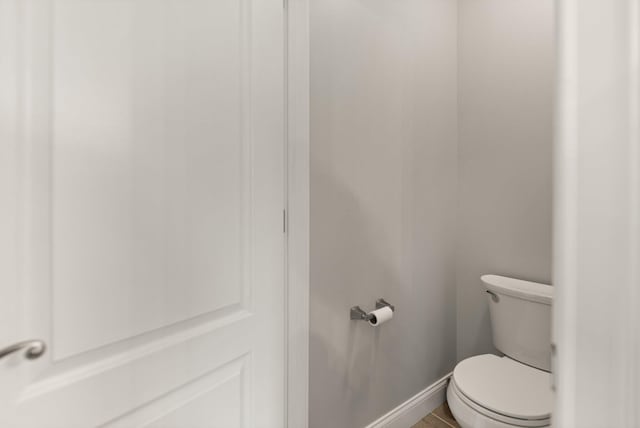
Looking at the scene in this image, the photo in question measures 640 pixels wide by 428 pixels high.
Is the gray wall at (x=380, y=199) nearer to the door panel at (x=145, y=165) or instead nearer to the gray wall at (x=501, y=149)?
the gray wall at (x=501, y=149)

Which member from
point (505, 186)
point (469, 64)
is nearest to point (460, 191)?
point (505, 186)

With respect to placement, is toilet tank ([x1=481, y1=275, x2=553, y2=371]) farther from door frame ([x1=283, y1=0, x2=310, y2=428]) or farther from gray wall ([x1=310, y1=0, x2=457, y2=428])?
door frame ([x1=283, y1=0, x2=310, y2=428])

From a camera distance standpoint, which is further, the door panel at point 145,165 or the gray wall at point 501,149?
the gray wall at point 501,149

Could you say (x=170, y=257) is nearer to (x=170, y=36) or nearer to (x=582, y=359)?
(x=170, y=36)

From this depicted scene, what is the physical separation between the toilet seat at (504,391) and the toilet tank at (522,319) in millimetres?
60

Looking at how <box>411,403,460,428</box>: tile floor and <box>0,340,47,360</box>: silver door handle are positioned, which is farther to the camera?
<box>411,403,460,428</box>: tile floor

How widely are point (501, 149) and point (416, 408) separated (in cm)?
145

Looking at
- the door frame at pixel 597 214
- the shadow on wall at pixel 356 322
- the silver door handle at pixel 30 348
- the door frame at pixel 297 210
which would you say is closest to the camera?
the door frame at pixel 597 214

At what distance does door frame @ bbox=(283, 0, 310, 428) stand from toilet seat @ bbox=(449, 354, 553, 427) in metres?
0.67

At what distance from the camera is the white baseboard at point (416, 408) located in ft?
4.86

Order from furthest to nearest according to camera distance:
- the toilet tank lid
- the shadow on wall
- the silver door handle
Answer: the toilet tank lid
the shadow on wall
the silver door handle

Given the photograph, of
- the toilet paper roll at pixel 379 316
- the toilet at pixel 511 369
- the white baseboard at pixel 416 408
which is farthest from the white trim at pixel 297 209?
the toilet at pixel 511 369

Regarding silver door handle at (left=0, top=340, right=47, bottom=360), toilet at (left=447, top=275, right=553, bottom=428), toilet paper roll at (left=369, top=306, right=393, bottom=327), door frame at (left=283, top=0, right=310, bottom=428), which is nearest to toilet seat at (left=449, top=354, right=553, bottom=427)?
toilet at (left=447, top=275, right=553, bottom=428)

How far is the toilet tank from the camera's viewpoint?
1.42 metres
